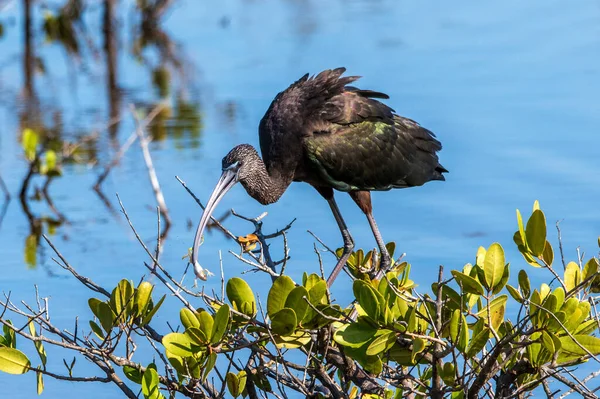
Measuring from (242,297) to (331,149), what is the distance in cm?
208

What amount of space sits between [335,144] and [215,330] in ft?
7.55

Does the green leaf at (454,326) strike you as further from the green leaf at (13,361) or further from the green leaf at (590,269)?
the green leaf at (13,361)

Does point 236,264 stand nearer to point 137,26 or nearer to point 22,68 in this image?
point 22,68

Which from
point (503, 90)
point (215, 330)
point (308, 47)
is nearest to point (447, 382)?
point (215, 330)

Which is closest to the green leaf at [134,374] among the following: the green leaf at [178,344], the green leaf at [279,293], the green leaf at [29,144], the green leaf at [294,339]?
the green leaf at [178,344]

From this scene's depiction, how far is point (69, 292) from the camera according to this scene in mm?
7324

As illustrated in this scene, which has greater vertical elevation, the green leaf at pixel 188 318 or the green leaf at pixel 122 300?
the green leaf at pixel 122 300

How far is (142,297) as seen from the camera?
452cm

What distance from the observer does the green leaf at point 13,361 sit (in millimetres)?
4438

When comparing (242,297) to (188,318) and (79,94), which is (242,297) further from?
(79,94)

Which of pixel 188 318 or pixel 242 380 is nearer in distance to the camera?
pixel 188 318

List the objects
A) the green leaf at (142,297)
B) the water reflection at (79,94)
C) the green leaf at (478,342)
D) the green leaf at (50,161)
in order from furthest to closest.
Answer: the water reflection at (79,94), the green leaf at (50,161), the green leaf at (142,297), the green leaf at (478,342)

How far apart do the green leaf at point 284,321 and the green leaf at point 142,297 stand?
21.9 inches

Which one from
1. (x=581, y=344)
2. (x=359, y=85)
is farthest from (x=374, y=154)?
(x=359, y=85)
